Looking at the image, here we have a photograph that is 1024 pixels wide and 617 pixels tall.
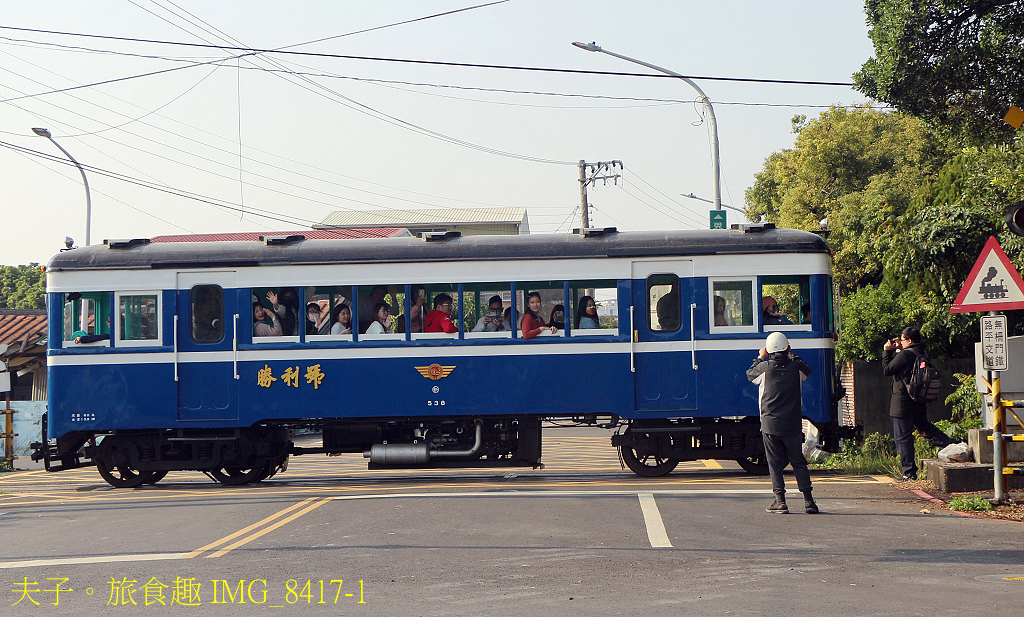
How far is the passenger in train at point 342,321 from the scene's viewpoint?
1253 cm

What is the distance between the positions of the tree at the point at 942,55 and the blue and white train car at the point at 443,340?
7.34ft

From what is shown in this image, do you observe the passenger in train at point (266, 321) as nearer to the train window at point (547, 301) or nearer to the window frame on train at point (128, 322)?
the window frame on train at point (128, 322)

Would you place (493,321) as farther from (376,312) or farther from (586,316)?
(376,312)

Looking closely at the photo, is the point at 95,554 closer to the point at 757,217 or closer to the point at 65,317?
the point at 65,317

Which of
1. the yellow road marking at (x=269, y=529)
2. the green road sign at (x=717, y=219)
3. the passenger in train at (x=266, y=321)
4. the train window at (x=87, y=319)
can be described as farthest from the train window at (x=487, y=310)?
the green road sign at (x=717, y=219)

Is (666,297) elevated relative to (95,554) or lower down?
elevated

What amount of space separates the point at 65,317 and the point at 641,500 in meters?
7.80

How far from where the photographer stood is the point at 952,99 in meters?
12.8

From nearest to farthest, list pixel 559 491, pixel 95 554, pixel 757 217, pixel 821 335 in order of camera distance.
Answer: pixel 95 554 < pixel 559 491 < pixel 821 335 < pixel 757 217

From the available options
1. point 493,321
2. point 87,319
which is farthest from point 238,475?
point 493,321

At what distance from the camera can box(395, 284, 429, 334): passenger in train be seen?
12.5 metres

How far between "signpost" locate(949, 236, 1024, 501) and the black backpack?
161 centimetres

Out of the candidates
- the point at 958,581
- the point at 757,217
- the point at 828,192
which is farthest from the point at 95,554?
the point at 757,217

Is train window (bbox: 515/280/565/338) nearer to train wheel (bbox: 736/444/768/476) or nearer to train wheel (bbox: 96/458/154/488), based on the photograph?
train wheel (bbox: 736/444/768/476)
